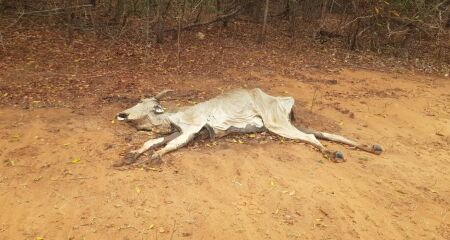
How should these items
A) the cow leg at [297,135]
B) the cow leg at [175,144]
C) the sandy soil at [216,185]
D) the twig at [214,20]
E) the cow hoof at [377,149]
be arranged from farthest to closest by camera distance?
1. the twig at [214,20]
2. the cow hoof at [377,149]
3. the cow leg at [297,135]
4. the cow leg at [175,144]
5. the sandy soil at [216,185]

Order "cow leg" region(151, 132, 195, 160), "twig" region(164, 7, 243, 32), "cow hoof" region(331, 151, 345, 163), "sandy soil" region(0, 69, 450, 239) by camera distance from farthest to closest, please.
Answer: "twig" region(164, 7, 243, 32) < "cow hoof" region(331, 151, 345, 163) < "cow leg" region(151, 132, 195, 160) < "sandy soil" region(0, 69, 450, 239)

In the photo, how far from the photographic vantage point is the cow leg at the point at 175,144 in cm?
478

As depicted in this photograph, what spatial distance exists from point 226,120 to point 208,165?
0.83 metres

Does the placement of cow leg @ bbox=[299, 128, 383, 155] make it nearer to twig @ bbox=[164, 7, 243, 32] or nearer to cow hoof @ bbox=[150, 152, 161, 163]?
cow hoof @ bbox=[150, 152, 161, 163]

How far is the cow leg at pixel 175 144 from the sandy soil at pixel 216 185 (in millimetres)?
95

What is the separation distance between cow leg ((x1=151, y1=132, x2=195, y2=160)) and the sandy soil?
0.10 metres

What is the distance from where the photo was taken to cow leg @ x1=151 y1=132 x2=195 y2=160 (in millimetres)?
4781

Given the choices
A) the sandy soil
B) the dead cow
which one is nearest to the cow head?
the dead cow

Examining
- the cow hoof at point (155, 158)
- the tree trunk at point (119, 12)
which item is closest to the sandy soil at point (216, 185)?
the cow hoof at point (155, 158)

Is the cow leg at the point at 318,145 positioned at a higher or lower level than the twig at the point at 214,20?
lower

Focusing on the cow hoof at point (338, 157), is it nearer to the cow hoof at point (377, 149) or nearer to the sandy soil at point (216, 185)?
the sandy soil at point (216, 185)

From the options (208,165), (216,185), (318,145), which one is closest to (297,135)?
(318,145)

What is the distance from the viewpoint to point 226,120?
5.38 m

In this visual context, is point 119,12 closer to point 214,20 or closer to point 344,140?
point 214,20
